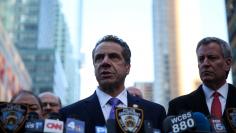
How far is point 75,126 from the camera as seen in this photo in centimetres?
296

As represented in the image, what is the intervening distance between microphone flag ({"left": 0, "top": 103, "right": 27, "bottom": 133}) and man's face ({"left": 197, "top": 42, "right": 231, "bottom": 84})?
245 centimetres

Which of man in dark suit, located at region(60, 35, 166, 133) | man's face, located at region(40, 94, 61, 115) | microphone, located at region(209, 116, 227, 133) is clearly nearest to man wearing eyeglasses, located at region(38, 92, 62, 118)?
man's face, located at region(40, 94, 61, 115)

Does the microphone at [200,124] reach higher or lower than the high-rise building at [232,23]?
lower

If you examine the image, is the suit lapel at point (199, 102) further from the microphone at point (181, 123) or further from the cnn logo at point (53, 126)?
the cnn logo at point (53, 126)

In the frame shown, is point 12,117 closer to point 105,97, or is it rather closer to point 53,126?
point 53,126

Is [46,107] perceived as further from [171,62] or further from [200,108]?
[171,62]

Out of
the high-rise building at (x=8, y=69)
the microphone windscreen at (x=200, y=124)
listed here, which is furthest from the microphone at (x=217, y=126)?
the high-rise building at (x=8, y=69)

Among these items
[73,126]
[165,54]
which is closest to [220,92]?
[73,126]

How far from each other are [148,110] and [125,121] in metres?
1.40

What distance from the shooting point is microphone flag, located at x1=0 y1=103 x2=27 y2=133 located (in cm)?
286

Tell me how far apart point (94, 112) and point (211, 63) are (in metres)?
1.49

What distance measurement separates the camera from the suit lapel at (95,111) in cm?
408

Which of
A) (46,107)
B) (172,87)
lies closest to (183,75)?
(172,87)

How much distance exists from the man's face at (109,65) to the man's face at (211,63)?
885 millimetres
